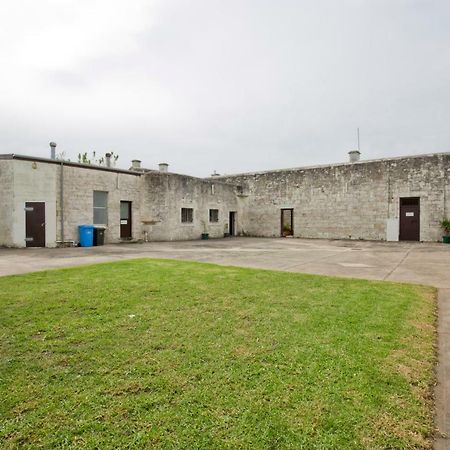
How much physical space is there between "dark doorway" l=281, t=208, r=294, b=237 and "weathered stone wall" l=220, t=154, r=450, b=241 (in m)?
0.40

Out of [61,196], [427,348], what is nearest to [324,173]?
[61,196]

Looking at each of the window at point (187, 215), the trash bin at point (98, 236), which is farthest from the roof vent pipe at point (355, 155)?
the trash bin at point (98, 236)

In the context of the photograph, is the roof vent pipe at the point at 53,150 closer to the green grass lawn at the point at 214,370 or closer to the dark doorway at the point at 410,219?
the green grass lawn at the point at 214,370

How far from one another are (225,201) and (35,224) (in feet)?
44.6

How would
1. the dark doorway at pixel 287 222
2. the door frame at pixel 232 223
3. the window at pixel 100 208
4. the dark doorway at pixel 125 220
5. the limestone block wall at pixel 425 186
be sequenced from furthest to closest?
1. the door frame at pixel 232 223
2. the dark doorway at pixel 287 222
3. the limestone block wall at pixel 425 186
4. the dark doorway at pixel 125 220
5. the window at pixel 100 208

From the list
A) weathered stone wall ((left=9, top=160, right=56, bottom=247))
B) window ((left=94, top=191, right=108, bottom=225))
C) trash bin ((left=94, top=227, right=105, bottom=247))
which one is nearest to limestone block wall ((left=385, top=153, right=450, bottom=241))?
window ((left=94, top=191, right=108, bottom=225))

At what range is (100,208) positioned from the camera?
16.8 metres

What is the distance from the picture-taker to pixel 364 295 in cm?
521

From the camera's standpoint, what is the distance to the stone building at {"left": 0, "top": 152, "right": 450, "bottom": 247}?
14.3 meters

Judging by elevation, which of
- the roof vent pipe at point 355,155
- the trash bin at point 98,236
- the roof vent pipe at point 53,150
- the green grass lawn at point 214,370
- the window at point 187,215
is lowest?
the green grass lawn at point 214,370

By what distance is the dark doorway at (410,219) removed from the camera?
19906mm

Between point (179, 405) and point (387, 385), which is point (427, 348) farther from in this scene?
point (179, 405)

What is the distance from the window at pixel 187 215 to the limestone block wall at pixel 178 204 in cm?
19

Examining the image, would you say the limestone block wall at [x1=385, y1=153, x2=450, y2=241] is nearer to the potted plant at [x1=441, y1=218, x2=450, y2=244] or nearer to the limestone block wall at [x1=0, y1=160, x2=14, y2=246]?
the potted plant at [x1=441, y1=218, x2=450, y2=244]
